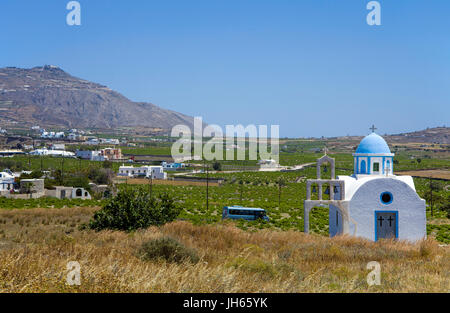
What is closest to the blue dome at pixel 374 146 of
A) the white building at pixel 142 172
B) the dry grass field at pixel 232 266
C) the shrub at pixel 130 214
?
the dry grass field at pixel 232 266

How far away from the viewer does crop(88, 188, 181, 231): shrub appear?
18.2 metres

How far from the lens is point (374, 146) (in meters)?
18.6

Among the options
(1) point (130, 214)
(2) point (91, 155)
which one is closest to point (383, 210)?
(1) point (130, 214)

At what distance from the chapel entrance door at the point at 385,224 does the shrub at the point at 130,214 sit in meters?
8.55

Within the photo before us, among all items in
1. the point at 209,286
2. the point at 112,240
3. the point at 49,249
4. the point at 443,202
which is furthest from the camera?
the point at 443,202

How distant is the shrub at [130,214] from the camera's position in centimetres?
1822

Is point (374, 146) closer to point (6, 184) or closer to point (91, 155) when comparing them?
point (6, 184)

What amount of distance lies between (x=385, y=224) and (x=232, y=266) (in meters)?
10.2

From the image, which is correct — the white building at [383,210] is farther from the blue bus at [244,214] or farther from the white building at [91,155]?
the white building at [91,155]

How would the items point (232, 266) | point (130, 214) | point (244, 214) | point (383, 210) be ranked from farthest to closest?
point (244, 214) → point (130, 214) → point (383, 210) → point (232, 266)

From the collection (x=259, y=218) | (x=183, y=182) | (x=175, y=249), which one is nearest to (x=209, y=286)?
(x=175, y=249)

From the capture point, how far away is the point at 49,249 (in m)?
10.1
